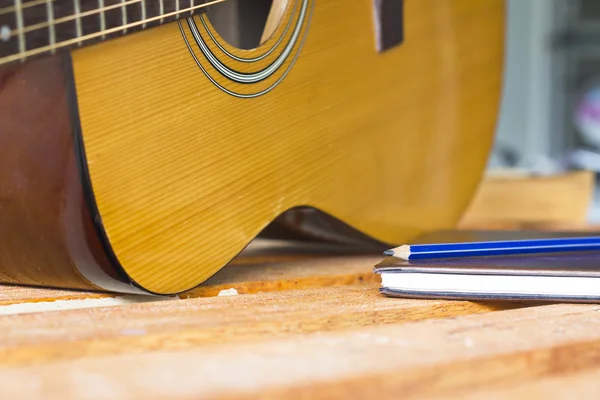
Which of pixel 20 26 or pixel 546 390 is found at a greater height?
pixel 20 26

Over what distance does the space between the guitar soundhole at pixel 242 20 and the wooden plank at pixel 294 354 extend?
1.06ft

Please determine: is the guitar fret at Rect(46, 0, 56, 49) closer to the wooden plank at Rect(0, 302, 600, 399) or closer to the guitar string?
the guitar string

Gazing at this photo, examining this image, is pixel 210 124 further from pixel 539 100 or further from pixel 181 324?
pixel 539 100

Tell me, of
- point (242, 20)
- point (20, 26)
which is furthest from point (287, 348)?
point (242, 20)

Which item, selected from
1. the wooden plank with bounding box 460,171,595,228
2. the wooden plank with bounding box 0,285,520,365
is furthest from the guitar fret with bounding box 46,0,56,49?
the wooden plank with bounding box 460,171,595,228

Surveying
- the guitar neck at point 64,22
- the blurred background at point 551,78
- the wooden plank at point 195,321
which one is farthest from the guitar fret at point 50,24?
the blurred background at point 551,78

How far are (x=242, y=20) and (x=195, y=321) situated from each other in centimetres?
38

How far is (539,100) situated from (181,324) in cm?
301

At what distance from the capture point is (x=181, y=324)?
0.46 meters

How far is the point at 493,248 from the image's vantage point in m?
0.61

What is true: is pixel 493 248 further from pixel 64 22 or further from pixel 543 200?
pixel 543 200

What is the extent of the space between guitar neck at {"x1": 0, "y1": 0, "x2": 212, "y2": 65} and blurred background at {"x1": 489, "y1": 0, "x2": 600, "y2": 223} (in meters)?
2.75

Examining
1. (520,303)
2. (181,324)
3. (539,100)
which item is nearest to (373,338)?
(181,324)

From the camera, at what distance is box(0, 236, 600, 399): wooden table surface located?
0.36 m
